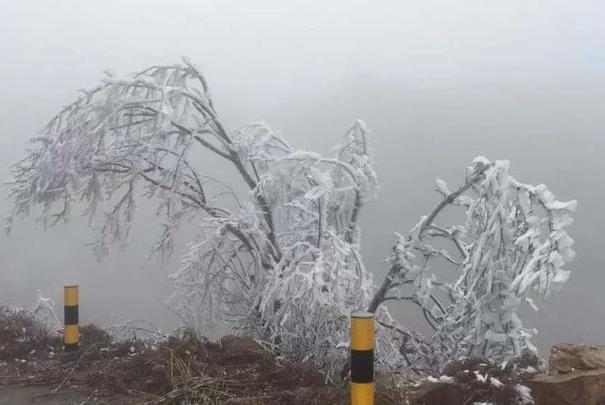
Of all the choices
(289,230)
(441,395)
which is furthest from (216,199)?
(441,395)

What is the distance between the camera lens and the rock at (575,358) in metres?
3.91

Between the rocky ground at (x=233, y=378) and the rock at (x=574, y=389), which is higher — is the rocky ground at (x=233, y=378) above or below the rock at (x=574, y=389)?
below

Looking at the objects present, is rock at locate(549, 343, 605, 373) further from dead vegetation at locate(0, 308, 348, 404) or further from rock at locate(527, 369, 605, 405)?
dead vegetation at locate(0, 308, 348, 404)

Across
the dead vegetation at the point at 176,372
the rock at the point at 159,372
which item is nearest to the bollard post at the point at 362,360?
the dead vegetation at the point at 176,372

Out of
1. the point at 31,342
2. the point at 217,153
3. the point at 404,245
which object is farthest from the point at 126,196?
the point at 404,245

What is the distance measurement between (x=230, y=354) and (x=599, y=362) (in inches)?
119

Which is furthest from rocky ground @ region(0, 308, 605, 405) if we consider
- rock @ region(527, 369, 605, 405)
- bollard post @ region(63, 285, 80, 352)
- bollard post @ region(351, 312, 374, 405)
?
bollard post @ region(351, 312, 374, 405)

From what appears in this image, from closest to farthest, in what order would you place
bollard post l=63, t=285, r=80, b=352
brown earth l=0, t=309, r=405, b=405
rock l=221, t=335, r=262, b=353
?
1. brown earth l=0, t=309, r=405, b=405
2. rock l=221, t=335, r=262, b=353
3. bollard post l=63, t=285, r=80, b=352

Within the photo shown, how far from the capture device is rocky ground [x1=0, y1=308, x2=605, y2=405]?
3912 millimetres

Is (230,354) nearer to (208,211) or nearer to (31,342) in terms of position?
(208,211)

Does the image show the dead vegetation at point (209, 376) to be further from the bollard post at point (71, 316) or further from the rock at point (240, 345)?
the bollard post at point (71, 316)

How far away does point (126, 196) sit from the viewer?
7.15 meters

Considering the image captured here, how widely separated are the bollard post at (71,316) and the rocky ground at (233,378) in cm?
17

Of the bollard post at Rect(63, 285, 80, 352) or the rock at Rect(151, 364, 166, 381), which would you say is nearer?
the rock at Rect(151, 364, 166, 381)
